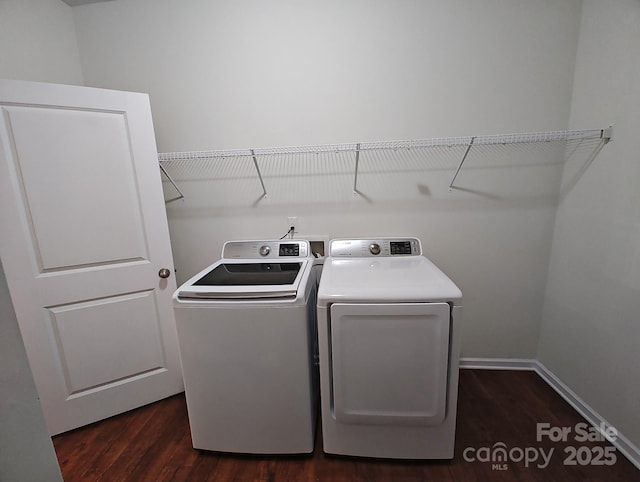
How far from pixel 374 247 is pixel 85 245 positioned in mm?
1709

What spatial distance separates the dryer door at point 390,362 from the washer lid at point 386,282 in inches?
1.6

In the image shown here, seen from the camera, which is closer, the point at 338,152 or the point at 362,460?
the point at 362,460

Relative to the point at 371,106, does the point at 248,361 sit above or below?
below

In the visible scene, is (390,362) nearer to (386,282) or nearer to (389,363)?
(389,363)

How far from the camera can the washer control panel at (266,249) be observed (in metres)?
1.74

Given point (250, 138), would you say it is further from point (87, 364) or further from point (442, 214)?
point (87, 364)

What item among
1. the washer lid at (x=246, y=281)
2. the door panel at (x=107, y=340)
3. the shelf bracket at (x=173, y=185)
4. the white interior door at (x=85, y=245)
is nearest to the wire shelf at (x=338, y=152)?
the shelf bracket at (x=173, y=185)

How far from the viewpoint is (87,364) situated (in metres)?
1.60

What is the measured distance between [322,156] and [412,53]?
32.4 inches

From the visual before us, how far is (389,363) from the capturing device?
3.97 ft

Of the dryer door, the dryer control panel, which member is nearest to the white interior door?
the dryer control panel

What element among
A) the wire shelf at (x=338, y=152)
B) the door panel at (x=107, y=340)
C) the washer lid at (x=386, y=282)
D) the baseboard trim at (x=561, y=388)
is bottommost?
the baseboard trim at (x=561, y=388)

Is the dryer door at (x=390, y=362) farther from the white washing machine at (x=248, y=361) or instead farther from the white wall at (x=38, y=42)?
the white wall at (x=38, y=42)

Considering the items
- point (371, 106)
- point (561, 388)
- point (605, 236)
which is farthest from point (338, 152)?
point (561, 388)
